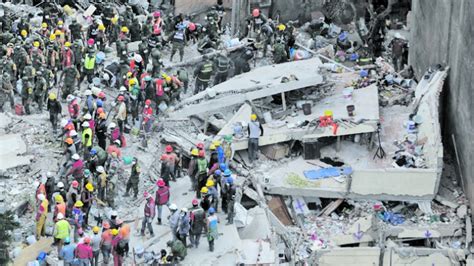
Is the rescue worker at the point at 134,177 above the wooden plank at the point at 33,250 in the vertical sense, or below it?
above

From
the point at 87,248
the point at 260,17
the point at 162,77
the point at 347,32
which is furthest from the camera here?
the point at 347,32

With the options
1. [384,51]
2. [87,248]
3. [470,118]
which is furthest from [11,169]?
[384,51]

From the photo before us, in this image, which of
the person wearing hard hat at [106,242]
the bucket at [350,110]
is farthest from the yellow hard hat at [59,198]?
the bucket at [350,110]

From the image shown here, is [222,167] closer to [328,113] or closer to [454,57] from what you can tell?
[328,113]

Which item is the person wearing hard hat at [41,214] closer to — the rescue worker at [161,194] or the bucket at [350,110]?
the rescue worker at [161,194]

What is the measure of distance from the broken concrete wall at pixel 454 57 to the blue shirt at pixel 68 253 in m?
10.5

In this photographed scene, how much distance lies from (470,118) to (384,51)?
9.55 meters

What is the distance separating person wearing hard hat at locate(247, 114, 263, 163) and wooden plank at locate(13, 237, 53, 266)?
254 inches

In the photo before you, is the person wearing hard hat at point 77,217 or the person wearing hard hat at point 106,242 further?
the person wearing hard hat at point 77,217

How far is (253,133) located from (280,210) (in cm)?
207

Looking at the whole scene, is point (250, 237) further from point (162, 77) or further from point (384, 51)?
point (384, 51)

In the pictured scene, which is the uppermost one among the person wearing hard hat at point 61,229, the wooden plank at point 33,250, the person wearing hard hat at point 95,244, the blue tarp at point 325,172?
the person wearing hard hat at point 61,229

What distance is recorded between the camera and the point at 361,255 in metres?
33.2

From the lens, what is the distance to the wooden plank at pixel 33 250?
99.0 feet
